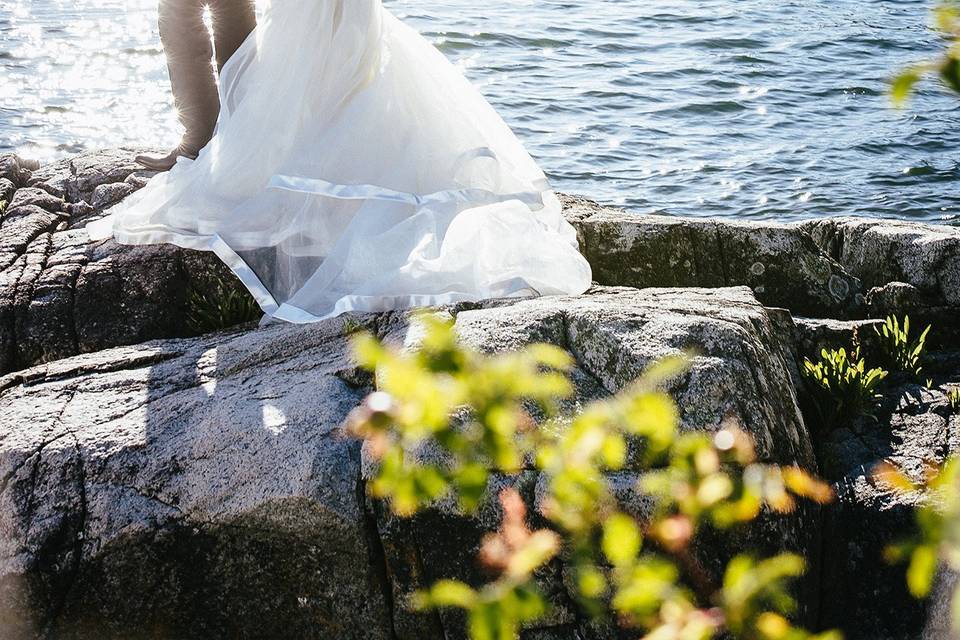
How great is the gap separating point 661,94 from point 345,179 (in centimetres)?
874

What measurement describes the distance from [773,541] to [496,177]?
7.57ft

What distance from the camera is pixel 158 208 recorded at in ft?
16.5

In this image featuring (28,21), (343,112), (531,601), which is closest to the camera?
(531,601)

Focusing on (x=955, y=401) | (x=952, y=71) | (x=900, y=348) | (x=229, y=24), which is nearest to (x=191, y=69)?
(x=229, y=24)

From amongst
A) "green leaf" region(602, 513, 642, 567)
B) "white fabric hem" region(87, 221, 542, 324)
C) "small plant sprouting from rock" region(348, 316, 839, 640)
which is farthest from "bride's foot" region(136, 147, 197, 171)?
"green leaf" region(602, 513, 642, 567)

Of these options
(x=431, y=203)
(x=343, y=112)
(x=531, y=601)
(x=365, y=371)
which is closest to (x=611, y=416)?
(x=531, y=601)

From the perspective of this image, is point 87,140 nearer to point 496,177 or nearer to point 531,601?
point 496,177

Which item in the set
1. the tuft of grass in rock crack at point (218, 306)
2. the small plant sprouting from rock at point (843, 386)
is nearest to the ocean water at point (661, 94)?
the small plant sprouting from rock at point (843, 386)

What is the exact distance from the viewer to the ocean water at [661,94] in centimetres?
1024

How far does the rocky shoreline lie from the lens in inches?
131

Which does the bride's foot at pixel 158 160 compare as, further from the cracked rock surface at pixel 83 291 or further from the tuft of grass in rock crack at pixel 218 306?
the tuft of grass in rock crack at pixel 218 306

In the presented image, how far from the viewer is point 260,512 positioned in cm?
334

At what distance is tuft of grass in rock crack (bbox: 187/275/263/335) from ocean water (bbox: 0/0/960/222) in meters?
5.52

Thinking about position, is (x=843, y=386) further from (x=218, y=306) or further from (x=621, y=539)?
(x=621, y=539)
